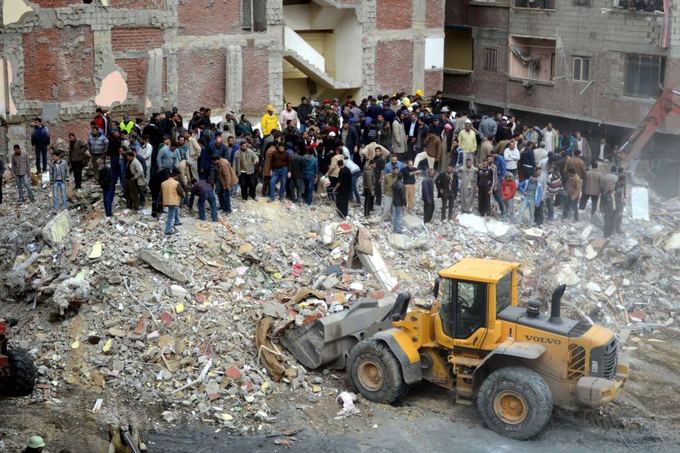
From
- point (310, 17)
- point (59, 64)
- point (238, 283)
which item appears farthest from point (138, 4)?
point (238, 283)

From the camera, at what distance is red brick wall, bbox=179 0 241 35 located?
2941cm

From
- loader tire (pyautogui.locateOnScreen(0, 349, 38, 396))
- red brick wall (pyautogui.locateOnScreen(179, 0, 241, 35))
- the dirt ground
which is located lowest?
the dirt ground

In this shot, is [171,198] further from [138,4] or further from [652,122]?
[652,122]

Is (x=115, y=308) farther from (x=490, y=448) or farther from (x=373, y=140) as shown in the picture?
(x=373, y=140)

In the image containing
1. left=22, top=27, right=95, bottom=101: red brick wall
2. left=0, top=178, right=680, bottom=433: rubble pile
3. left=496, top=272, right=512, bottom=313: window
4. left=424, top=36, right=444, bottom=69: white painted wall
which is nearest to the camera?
left=496, top=272, right=512, bottom=313: window

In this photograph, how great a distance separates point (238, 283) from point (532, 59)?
66.8ft

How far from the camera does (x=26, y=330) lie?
18.8m

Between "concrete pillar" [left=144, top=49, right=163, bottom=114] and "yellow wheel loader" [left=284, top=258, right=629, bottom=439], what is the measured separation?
13.7 m

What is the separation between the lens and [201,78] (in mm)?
30156

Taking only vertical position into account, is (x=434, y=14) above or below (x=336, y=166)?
above

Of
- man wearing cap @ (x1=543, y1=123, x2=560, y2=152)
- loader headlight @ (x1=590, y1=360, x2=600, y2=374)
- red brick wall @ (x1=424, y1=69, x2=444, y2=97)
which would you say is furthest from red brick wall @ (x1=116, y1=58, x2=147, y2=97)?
loader headlight @ (x1=590, y1=360, x2=600, y2=374)

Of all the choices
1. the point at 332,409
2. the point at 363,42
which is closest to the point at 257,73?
the point at 363,42

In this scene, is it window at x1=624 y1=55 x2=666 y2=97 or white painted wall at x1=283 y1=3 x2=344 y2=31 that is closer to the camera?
window at x1=624 y1=55 x2=666 y2=97

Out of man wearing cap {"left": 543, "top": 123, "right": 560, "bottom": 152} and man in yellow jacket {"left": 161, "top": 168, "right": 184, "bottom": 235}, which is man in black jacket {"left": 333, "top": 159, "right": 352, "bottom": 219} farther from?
man wearing cap {"left": 543, "top": 123, "right": 560, "bottom": 152}
